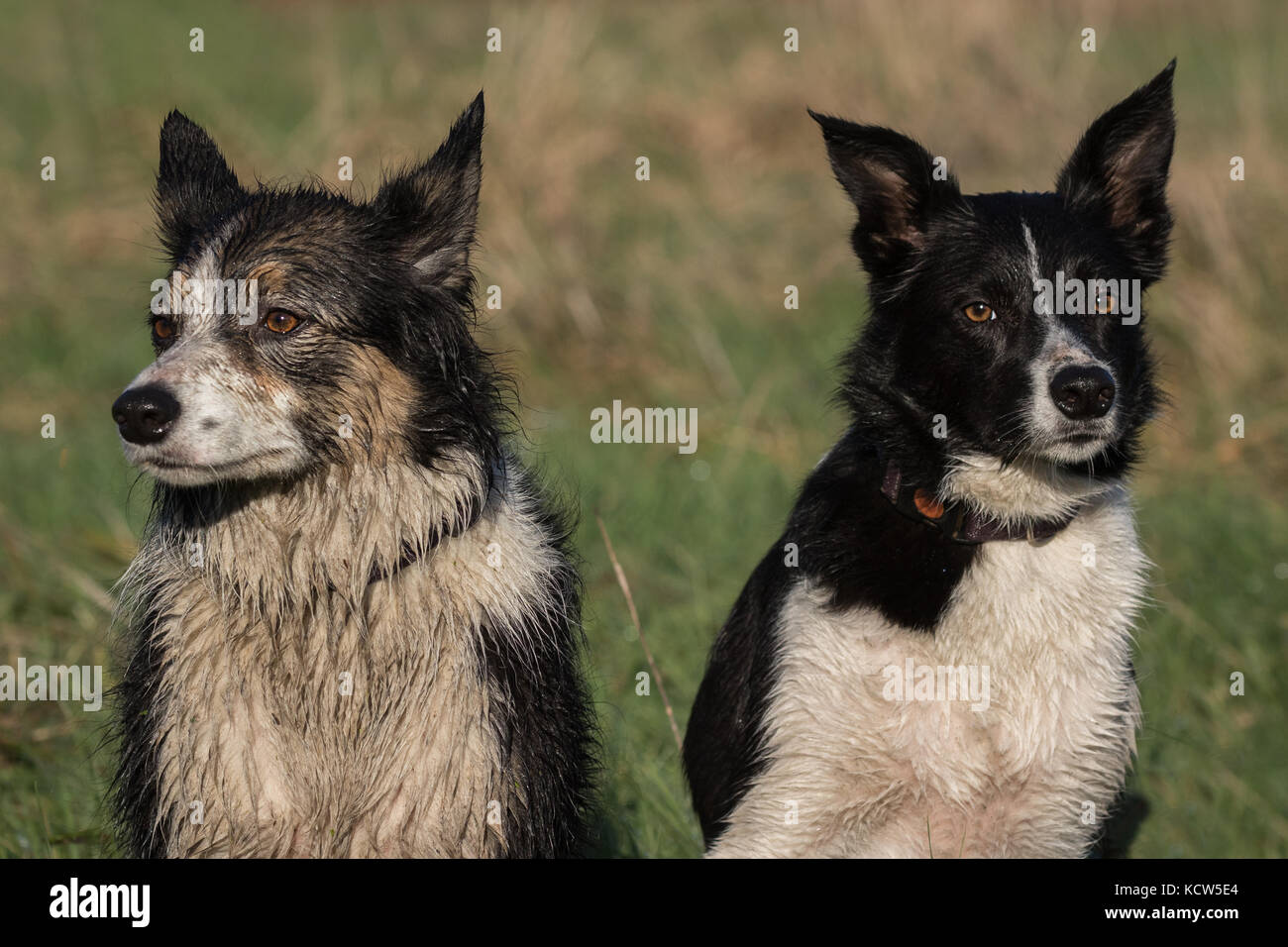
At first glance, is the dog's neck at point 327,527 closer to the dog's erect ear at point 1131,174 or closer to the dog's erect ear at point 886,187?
the dog's erect ear at point 886,187

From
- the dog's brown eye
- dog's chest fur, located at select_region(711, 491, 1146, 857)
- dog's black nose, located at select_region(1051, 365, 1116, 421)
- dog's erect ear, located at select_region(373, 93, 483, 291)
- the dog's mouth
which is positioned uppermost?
dog's erect ear, located at select_region(373, 93, 483, 291)

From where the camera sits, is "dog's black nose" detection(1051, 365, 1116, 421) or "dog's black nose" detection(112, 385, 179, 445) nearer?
"dog's black nose" detection(112, 385, 179, 445)

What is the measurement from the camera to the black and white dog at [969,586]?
424cm

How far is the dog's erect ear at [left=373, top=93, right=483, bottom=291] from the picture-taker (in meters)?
4.12

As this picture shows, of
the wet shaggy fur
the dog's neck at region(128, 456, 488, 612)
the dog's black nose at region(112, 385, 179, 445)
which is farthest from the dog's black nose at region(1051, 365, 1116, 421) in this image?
the dog's black nose at region(112, 385, 179, 445)

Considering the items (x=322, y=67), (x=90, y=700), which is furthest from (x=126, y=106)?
(x=90, y=700)

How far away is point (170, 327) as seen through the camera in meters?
3.97

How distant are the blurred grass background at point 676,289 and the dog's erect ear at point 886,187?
1.52 feet

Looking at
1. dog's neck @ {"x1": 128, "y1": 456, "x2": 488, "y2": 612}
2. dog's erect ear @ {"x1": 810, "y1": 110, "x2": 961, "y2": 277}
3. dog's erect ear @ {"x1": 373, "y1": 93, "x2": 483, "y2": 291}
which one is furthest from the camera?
dog's erect ear @ {"x1": 810, "y1": 110, "x2": 961, "y2": 277}

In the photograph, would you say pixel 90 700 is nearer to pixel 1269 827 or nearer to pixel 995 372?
pixel 995 372

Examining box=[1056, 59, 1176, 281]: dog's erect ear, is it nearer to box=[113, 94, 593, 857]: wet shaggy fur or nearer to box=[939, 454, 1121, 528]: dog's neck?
box=[939, 454, 1121, 528]: dog's neck

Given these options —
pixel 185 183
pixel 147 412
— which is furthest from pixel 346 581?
pixel 185 183

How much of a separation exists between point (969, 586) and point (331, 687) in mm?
1824

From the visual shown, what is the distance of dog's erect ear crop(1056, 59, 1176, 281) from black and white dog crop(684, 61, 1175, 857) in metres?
0.17
